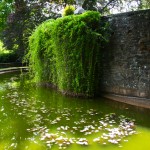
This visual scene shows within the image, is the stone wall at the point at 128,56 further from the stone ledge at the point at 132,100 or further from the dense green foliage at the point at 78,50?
the dense green foliage at the point at 78,50

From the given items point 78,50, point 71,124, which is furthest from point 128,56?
point 71,124

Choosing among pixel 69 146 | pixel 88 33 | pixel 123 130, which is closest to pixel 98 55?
pixel 88 33

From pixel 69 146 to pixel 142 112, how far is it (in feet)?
11.0

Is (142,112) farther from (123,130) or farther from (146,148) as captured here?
(146,148)

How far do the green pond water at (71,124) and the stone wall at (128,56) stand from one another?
31.5 inches

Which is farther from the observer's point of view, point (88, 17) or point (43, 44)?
point (43, 44)

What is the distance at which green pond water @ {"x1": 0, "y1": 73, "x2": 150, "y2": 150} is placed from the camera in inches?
220

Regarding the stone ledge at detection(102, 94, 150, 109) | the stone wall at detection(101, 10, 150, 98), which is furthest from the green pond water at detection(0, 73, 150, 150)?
the stone wall at detection(101, 10, 150, 98)

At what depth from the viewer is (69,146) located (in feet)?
17.9

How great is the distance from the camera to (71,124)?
7012mm

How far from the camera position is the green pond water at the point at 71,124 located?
5.58 m

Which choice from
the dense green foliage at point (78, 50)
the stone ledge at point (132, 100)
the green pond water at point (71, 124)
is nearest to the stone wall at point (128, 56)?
the stone ledge at point (132, 100)

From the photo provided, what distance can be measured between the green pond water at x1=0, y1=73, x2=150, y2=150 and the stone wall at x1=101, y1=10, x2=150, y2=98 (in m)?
0.80

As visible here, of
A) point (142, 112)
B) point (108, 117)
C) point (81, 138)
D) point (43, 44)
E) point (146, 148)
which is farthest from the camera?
point (43, 44)
